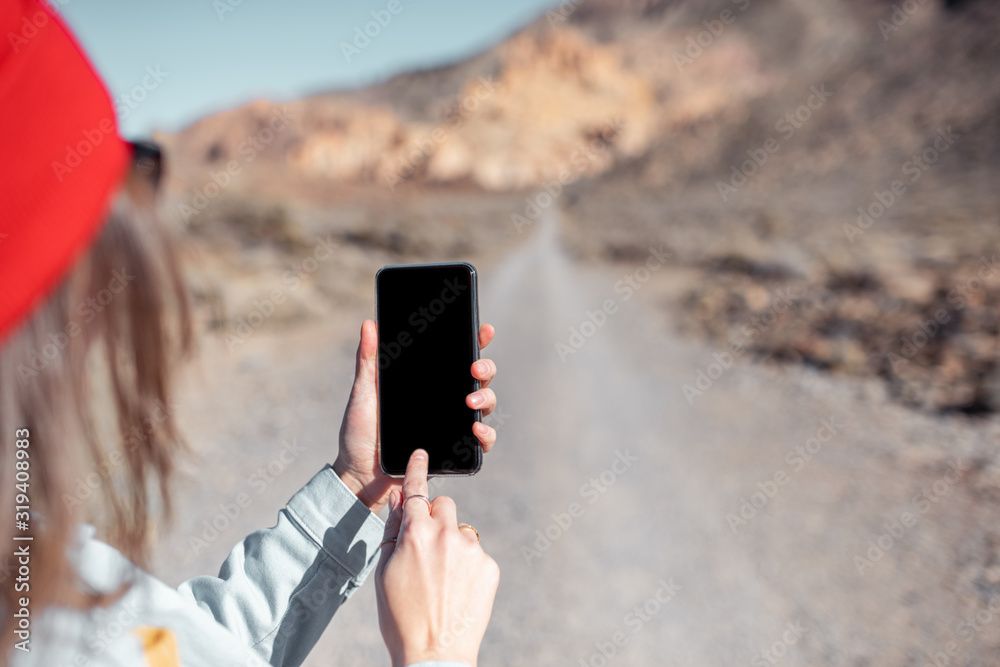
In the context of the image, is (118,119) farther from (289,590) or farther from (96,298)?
(289,590)

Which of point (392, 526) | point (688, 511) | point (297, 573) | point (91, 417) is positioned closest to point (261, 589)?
point (297, 573)

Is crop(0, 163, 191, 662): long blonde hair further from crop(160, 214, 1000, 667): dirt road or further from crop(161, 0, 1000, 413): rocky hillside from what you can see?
crop(160, 214, 1000, 667): dirt road

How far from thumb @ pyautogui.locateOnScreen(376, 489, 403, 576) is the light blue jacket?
146 millimetres

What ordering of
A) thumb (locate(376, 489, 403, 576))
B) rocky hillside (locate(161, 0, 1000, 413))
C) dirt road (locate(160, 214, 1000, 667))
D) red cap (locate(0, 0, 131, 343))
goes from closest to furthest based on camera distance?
red cap (locate(0, 0, 131, 343)) → thumb (locate(376, 489, 403, 576)) → dirt road (locate(160, 214, 1000, 667)) → rocky hillside (locate(161, 0, 1000, 413))

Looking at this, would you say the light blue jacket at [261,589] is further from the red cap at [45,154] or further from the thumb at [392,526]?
the red cap at [45,154]

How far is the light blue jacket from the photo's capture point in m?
0.74

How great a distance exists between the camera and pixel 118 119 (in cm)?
66

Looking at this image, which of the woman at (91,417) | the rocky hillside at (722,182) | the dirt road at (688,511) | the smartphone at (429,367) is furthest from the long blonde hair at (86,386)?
A: the dirt road at (688,511)

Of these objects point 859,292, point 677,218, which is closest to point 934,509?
point 859,292

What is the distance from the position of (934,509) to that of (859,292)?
652cm

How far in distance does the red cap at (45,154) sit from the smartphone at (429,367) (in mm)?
682

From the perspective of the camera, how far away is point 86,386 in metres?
0.67

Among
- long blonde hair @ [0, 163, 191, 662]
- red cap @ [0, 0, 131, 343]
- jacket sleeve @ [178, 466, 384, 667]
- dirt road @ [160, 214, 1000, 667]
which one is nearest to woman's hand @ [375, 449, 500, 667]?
jacket sleeve @ [178, 466, 384, 667]

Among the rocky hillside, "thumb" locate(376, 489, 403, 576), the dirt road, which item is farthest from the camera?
the rocky hillside
